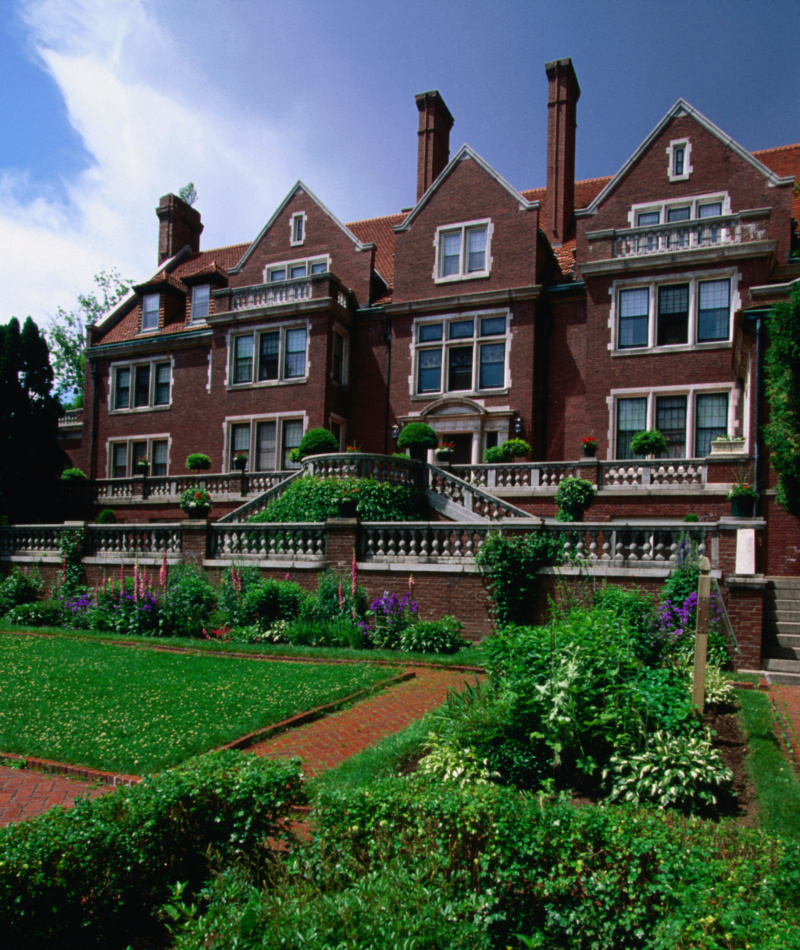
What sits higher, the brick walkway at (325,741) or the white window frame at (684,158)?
the white window frame at (684,158)

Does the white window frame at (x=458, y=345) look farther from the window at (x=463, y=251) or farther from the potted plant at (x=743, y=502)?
the potted plant at (x=743, y=502)

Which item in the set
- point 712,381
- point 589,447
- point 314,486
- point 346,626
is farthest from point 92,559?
point 712,381

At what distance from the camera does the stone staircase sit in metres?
11.8

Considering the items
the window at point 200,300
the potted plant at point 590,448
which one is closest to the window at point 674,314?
the potted plant at point 590,448

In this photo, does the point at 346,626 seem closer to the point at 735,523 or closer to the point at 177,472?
the point at 735,523

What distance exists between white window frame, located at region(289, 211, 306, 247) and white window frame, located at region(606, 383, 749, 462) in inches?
568

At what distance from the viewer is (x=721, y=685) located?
31.5 ft

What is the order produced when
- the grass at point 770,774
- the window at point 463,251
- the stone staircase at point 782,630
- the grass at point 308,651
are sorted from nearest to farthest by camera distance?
the grass at point 770,774 < the stone staircase at point 782,630 < the grass at point 308,651 < the window at point 463,251

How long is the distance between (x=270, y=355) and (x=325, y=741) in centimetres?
2173

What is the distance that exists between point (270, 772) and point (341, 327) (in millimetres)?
23690

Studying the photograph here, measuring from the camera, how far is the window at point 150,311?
32625 mm

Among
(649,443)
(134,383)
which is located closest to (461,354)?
(649,443)

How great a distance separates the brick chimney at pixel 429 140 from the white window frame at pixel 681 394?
514 inches

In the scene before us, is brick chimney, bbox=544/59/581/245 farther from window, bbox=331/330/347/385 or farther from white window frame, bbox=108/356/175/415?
white window frame, bbox=108/356/175/415
